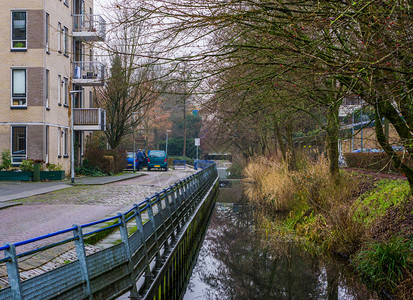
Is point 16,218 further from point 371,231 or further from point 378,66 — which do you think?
point 378,66

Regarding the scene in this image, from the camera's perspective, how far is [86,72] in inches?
1460

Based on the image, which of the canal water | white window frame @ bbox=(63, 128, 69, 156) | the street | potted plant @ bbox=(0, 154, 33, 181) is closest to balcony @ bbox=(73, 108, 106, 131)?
white window frame @ bbox=(63, 128, 69, 156)

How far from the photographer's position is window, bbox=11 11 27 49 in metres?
29.2

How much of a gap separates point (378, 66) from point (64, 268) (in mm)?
4474

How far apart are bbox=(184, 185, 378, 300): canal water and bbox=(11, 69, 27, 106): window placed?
17558 mm

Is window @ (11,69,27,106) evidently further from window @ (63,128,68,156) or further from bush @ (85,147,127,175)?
bush @ (85,147,127,175)

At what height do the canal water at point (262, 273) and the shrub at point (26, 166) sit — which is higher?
the shrub at point (26, 166)

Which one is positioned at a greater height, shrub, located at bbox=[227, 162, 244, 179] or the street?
the street

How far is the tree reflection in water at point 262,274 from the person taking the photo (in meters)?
10.4

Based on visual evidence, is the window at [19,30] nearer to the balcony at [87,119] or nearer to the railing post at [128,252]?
the balcony at [87,119]

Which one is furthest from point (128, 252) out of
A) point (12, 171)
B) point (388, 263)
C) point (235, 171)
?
point (235, 171)

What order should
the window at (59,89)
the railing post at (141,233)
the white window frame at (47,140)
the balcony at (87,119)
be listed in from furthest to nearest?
the balcony at (87,119), the window at (59,89), the white window frame at (47,140), the railing post at (141,233)

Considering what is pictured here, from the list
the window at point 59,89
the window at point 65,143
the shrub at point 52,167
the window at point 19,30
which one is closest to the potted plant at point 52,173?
the shrub at point 52,167

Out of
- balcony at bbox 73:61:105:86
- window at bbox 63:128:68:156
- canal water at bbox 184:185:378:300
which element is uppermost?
balcony at bbox 73:61:105:86
